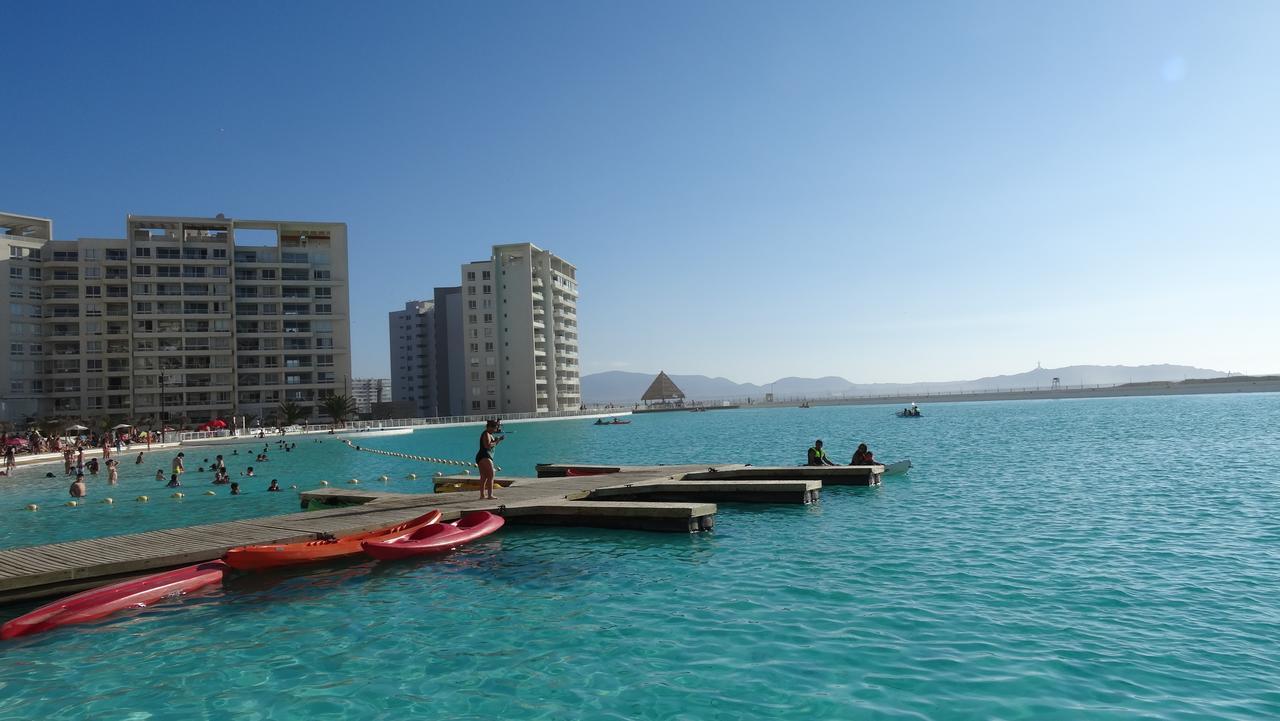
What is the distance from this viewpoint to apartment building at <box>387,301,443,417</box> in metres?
163

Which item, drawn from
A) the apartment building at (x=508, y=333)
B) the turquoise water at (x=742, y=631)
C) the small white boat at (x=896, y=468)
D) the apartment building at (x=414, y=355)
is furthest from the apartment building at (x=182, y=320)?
the turquoise water at (x=742, y=631)

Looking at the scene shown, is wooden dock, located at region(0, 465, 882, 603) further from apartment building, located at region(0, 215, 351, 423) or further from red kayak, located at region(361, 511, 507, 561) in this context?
apartment building, located at region(0, 215, 351, 423)

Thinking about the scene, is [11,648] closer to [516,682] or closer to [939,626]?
[516,682]

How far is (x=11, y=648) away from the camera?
1190 centimetres

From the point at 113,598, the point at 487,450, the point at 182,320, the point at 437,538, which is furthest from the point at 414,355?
the point at 113,598

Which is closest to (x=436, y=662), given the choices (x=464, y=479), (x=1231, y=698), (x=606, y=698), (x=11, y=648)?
(x=606, y=698)

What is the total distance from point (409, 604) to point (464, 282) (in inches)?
4807

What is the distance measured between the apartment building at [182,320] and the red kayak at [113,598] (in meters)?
94.4

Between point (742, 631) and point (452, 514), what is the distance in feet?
36.5

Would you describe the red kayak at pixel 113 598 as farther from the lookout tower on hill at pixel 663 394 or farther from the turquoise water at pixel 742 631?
the lookout tower on hill at pixel 663 394

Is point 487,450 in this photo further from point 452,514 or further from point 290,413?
point 290,413

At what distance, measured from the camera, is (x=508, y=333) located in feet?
433

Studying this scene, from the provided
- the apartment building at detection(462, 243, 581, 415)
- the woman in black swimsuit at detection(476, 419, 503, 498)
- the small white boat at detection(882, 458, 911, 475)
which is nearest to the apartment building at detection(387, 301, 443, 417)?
the apartment building at detection(462, 243, 581, 415)

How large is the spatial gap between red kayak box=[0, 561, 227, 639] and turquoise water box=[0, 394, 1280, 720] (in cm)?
43
